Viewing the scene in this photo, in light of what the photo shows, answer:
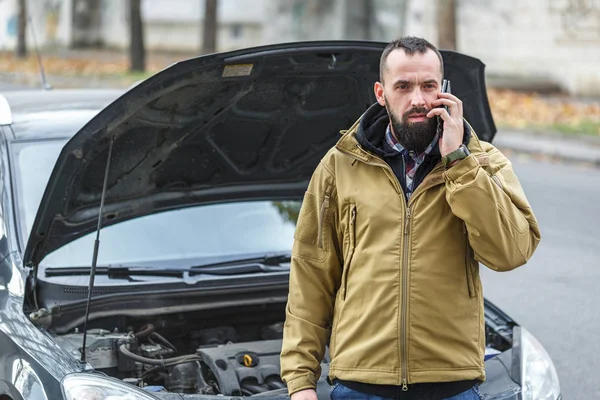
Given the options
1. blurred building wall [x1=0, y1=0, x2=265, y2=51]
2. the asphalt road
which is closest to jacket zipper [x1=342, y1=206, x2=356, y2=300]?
the asphalt road

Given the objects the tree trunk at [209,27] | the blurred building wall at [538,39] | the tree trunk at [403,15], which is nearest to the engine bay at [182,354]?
the blurred building wall at [538,39]

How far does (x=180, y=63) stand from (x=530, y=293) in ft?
14.7

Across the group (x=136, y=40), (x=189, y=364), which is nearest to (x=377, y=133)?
(x=189, y=364)

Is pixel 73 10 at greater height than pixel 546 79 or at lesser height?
greater

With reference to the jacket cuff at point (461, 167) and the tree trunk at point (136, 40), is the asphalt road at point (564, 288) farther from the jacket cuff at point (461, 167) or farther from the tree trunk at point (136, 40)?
the tree trunk at point (136, 40)

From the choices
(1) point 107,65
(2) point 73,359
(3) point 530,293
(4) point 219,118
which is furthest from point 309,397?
(1) point 107,65

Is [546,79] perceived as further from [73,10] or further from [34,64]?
[73,10]

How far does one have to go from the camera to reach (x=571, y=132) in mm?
16141

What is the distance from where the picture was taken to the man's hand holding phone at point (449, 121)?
8.95 ft

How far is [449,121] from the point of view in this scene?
2734mm

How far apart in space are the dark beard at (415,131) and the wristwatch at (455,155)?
102mm

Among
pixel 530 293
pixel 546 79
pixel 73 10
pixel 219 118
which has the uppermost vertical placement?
pixel 73 10

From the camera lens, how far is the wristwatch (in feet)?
8.89

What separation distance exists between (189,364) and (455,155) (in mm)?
1679
